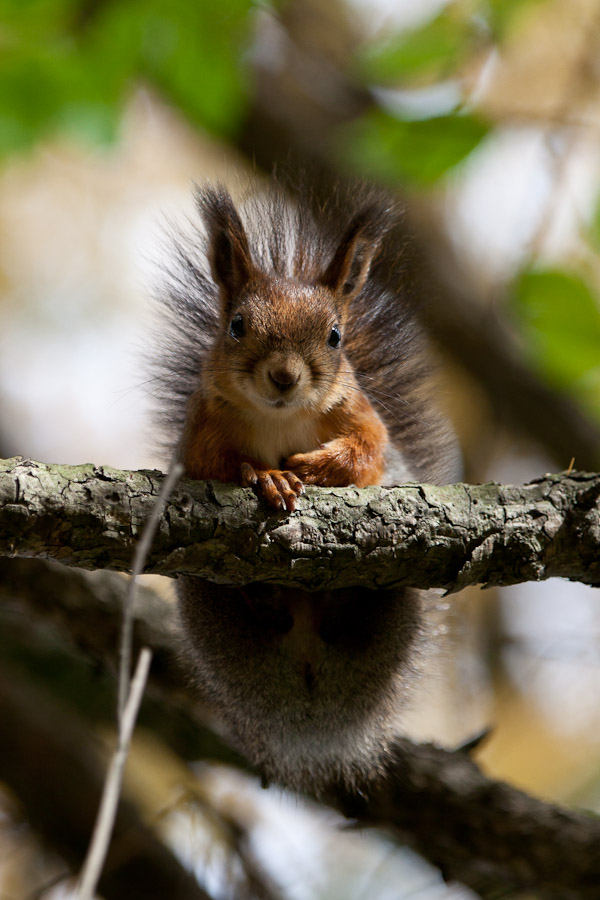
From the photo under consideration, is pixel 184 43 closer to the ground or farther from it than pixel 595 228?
farther from it

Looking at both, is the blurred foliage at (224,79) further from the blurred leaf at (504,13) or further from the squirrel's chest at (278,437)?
the squirrel's chest at (278,437)

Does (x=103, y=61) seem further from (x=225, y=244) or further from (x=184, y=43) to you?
(x=225, y=244)

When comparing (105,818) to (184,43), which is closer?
(105,818)

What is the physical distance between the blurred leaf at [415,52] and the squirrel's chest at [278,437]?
0.79m

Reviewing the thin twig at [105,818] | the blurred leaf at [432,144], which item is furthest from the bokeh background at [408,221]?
the thin twig at [105,818]

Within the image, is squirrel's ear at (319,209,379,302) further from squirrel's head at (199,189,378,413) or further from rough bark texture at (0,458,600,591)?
rough bark texture at (0,458,600,591)

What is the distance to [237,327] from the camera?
1.98 metres

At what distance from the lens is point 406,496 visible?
5.57ft

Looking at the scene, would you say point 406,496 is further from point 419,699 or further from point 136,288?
point 136,288

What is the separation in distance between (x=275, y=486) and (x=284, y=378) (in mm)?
284

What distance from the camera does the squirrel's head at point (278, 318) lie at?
1888mm

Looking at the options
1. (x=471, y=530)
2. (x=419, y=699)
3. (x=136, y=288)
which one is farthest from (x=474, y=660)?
(x=136, y=288)

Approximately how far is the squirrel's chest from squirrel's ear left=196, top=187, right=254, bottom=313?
1.02ft

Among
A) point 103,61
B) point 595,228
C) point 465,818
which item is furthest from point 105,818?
point 103,61
